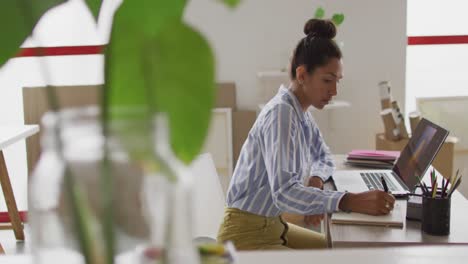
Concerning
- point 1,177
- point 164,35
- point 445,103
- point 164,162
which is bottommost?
point 1,177

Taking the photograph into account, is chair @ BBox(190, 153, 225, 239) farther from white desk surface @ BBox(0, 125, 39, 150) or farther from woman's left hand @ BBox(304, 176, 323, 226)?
white desk surface @ BBox(0, 125, 39, 150)

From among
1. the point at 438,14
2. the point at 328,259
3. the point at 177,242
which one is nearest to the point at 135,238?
the point at 177,242

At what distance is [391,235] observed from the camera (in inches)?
78.2

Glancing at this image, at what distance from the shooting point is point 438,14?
5066 mm

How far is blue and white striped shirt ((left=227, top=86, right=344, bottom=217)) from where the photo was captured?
2285 millimetres

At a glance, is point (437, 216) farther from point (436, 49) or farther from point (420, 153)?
point (436, 49)

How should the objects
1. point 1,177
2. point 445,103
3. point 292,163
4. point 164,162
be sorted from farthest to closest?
point 445,103 → point 1,177 → point 292,163 → point 164,162

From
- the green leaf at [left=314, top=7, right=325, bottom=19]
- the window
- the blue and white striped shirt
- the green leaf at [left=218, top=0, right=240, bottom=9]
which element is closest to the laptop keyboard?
the blue and white striped shirt

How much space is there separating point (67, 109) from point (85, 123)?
0.9 inches

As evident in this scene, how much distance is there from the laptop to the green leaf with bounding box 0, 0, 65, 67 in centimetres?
192

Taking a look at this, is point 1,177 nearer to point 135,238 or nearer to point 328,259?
point 328,259

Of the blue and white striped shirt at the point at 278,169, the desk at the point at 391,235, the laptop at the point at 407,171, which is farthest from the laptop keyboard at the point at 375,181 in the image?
the desk at the point at 391,235

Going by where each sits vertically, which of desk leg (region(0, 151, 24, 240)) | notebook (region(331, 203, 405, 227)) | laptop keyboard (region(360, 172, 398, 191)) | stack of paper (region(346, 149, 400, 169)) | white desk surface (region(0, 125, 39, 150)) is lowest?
desk leg (region(0, 151, 24, 240))

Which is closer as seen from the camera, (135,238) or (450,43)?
(135,238)
